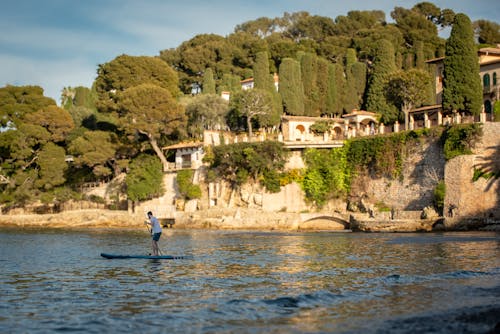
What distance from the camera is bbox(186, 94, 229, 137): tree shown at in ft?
189

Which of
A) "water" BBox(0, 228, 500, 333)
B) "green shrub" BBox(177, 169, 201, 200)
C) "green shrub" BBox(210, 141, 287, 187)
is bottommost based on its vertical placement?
"water" BBox(0, 228, 500, 333)

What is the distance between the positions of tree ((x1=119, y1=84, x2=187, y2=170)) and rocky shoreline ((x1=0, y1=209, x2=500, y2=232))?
285 inches

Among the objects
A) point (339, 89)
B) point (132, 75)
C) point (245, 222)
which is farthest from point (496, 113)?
point (132, 75)

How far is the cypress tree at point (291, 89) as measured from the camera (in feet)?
202

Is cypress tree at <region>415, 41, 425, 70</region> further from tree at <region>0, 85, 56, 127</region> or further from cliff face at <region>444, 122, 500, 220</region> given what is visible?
tree at <region>0, 85, 56, 127</region>

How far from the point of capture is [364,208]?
43.0m

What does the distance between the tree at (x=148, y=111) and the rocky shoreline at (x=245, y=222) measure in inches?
285

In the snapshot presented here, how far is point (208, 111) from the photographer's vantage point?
2261 inches

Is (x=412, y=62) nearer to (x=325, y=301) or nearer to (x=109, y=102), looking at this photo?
(x=109, y=102)

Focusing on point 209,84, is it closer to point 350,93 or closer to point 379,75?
point 350,93

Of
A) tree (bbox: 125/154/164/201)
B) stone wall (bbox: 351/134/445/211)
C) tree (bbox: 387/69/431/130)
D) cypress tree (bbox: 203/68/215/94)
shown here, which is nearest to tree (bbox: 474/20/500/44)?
Result: tree (bbox: 387/69/431/130)

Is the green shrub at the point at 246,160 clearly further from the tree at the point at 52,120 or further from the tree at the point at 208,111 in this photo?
the tree at the point at 52,120

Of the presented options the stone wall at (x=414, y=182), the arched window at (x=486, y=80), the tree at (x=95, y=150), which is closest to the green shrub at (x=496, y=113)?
the stone wall at (x=414, y=182)

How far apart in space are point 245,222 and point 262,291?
96.0 ft
